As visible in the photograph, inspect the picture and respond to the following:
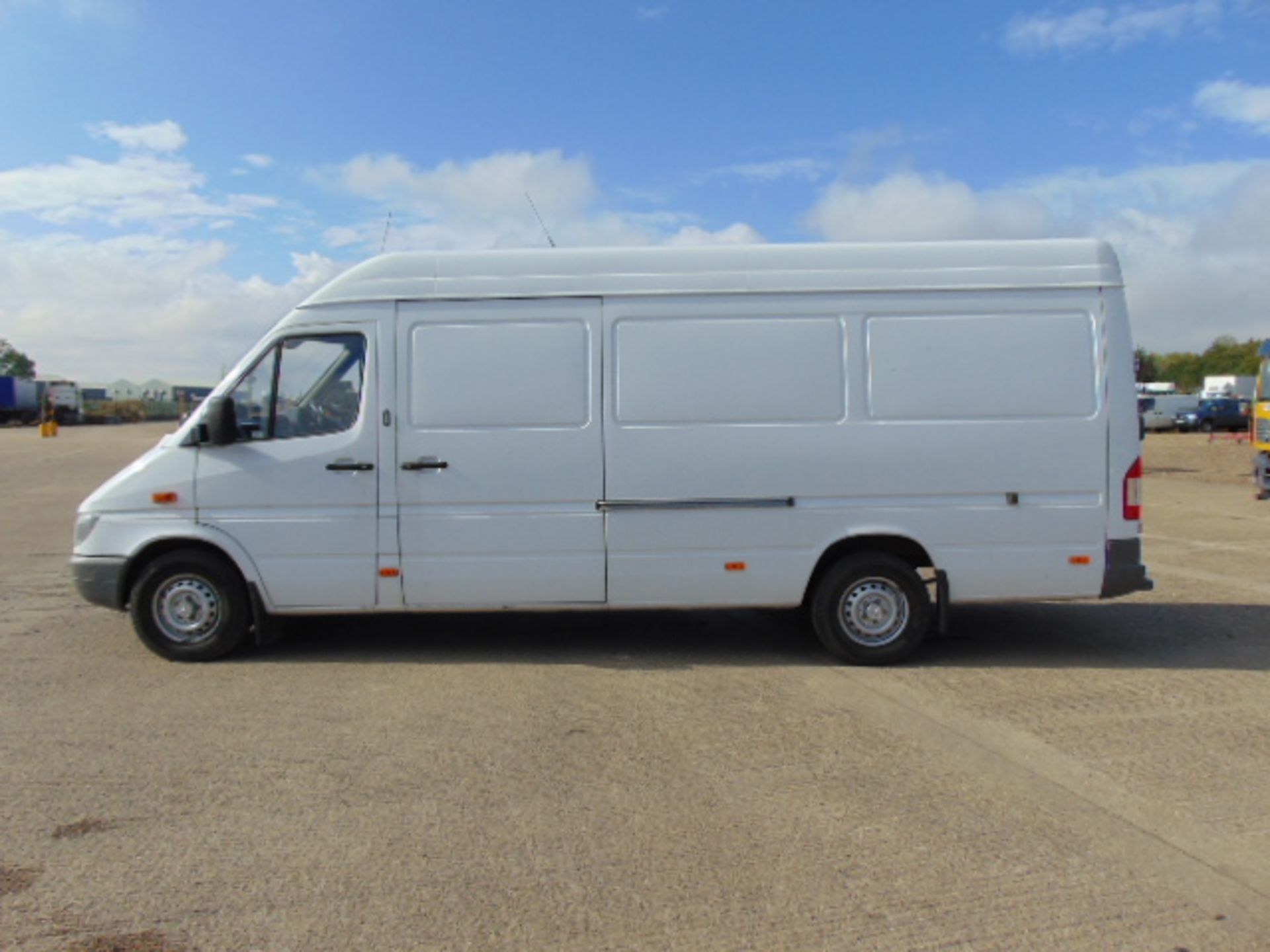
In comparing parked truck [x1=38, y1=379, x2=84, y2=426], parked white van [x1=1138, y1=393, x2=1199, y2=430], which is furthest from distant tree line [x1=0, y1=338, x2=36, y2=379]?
parked white van [x1=1138, y1=393, x2=1199, y2=430]

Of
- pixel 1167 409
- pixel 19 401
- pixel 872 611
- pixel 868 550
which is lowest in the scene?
pixel 872 611

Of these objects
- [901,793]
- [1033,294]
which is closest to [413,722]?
[901,793]

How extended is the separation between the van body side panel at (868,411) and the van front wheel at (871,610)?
282 mm

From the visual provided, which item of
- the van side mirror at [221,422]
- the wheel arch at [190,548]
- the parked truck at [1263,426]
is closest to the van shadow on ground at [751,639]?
the wheel arch at [190,548]

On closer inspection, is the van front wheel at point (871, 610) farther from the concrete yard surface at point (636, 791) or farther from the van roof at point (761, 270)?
the van roof at point (761, 270)

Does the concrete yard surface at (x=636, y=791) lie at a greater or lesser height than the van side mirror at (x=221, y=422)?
lesser

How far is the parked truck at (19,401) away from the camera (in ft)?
221

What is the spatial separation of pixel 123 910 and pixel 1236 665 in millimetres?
6483

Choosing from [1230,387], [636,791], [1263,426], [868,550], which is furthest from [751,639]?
[1230,387]

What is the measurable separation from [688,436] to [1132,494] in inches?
113

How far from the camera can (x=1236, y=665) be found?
21.3 feet

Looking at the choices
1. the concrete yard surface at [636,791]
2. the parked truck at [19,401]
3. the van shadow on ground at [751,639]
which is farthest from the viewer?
the parked truck at [19,401]

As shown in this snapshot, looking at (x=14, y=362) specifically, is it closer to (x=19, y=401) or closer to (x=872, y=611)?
(x=19, y=401)

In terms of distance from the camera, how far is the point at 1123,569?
641cm
